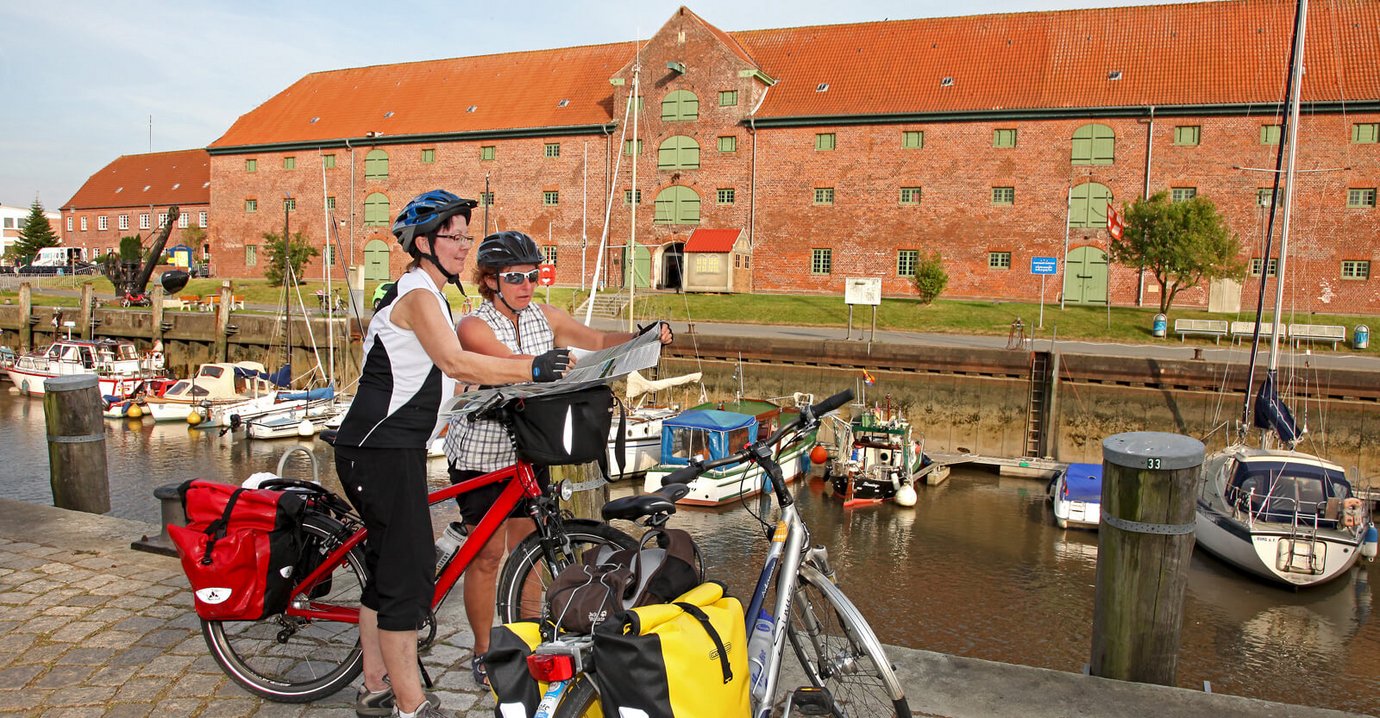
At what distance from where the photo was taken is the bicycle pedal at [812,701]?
3.52 meters

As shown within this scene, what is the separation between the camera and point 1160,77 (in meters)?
40.3

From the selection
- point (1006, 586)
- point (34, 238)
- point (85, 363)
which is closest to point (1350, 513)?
point (1006, 586)

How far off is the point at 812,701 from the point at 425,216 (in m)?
2.40

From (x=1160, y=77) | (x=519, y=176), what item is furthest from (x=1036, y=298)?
(x=519, y=176)

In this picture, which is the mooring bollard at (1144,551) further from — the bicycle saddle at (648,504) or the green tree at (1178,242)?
the green tree at (1178,242)

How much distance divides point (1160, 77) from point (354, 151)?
42.6m

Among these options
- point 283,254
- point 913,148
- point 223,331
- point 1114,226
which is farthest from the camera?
point 283,254

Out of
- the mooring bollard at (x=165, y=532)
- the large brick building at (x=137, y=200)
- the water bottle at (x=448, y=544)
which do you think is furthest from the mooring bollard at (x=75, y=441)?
the large brick building at (x=137, y=200)

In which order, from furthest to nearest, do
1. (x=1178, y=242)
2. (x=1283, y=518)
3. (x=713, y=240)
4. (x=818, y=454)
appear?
(x=713, y=240)
(x=1178, y=242)
(x=818, y=454)
(x=1283, y=518)

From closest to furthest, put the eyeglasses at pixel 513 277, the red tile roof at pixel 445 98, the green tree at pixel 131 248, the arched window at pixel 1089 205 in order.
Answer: the eyeglasses at pixel 513 277 → the arched window at pixel 1089 205 → the red tile roof at pixel 445 98 → the green tree at pixel 131 248

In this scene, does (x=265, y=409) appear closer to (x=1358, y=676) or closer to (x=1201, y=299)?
(x=1358, y=676)

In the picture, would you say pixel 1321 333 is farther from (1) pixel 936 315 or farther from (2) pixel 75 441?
(2) pixel 75 441

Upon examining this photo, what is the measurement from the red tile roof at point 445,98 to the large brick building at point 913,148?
0.86 ft

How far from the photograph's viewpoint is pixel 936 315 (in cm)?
3534
